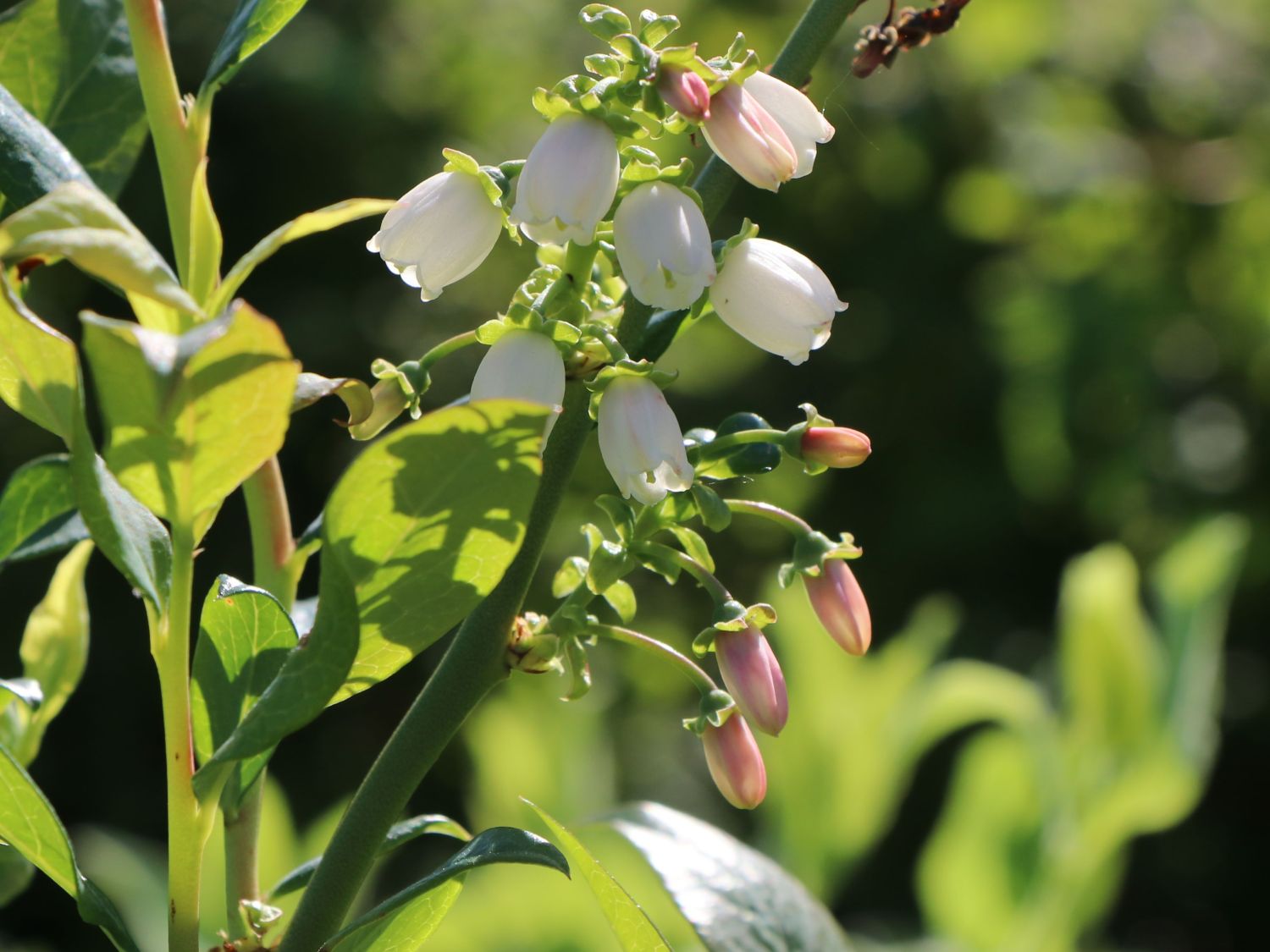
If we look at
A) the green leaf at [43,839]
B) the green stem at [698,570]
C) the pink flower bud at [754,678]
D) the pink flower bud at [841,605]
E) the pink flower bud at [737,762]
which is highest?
the green stem at [698,570]

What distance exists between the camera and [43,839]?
35 cm

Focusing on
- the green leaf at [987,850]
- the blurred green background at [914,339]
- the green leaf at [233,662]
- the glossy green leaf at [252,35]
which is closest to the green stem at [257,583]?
the green leaf at [233,662]

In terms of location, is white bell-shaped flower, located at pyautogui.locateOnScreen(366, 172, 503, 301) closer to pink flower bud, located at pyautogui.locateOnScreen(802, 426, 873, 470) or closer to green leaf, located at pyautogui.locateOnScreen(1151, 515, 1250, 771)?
pink flower bud, located at pyautogui.locateOnScreen(802, 426, 873, 470)

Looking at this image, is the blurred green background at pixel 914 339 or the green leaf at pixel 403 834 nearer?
the green leaf at pixel 403 834

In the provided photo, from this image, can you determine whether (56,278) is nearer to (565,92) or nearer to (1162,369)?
(1162,369)

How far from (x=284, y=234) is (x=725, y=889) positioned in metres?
0.29

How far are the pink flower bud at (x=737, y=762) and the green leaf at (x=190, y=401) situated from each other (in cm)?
18

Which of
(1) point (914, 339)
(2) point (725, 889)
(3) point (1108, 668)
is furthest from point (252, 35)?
(1) point (914, 339)

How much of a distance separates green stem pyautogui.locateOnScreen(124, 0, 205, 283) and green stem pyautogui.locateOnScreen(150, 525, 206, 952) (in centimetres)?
11

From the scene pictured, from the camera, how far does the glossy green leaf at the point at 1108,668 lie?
945 mm

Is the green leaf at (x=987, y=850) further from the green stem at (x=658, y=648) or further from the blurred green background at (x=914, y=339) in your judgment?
the blurred green background at (x=914, y=339)

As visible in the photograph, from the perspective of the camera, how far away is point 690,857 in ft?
1.62

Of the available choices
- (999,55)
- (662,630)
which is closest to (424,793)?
(662,630)

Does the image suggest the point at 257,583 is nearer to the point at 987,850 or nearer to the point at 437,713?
the point at 437,713
